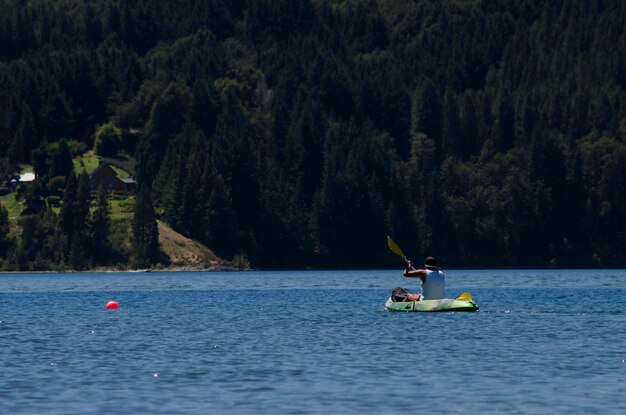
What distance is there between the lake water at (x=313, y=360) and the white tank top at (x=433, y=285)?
1.25m

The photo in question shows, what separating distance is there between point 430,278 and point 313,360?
2217 cm

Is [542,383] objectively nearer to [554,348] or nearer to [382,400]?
[382,400]

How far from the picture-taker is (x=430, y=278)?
75062mm

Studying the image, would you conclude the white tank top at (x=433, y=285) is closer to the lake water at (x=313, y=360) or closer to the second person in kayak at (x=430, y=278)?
the second person in kayak at (x=430, y=278)

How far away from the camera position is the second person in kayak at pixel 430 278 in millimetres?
73750

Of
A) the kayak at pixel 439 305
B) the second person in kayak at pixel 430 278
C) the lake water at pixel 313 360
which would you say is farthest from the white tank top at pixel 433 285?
the lake water at pixel 313 360

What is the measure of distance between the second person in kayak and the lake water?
1.30m

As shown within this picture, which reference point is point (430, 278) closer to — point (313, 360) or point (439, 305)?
point (439, 305)

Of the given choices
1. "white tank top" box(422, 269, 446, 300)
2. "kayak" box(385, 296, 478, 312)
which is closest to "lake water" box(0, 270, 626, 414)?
"kayak" box(385, 296, 478, 312)

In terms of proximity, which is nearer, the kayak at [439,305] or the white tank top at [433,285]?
the white tank top at [433,285]

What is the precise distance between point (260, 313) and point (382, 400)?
45.8 meters

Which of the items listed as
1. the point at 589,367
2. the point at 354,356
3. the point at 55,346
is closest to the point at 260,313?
the point at 55,346

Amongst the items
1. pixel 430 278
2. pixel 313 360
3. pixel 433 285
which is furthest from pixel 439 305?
pixel 313 360

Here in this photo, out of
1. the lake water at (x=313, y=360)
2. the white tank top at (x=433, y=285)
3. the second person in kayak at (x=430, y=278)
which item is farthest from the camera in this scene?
the white tank top at (x=433, y=285)
